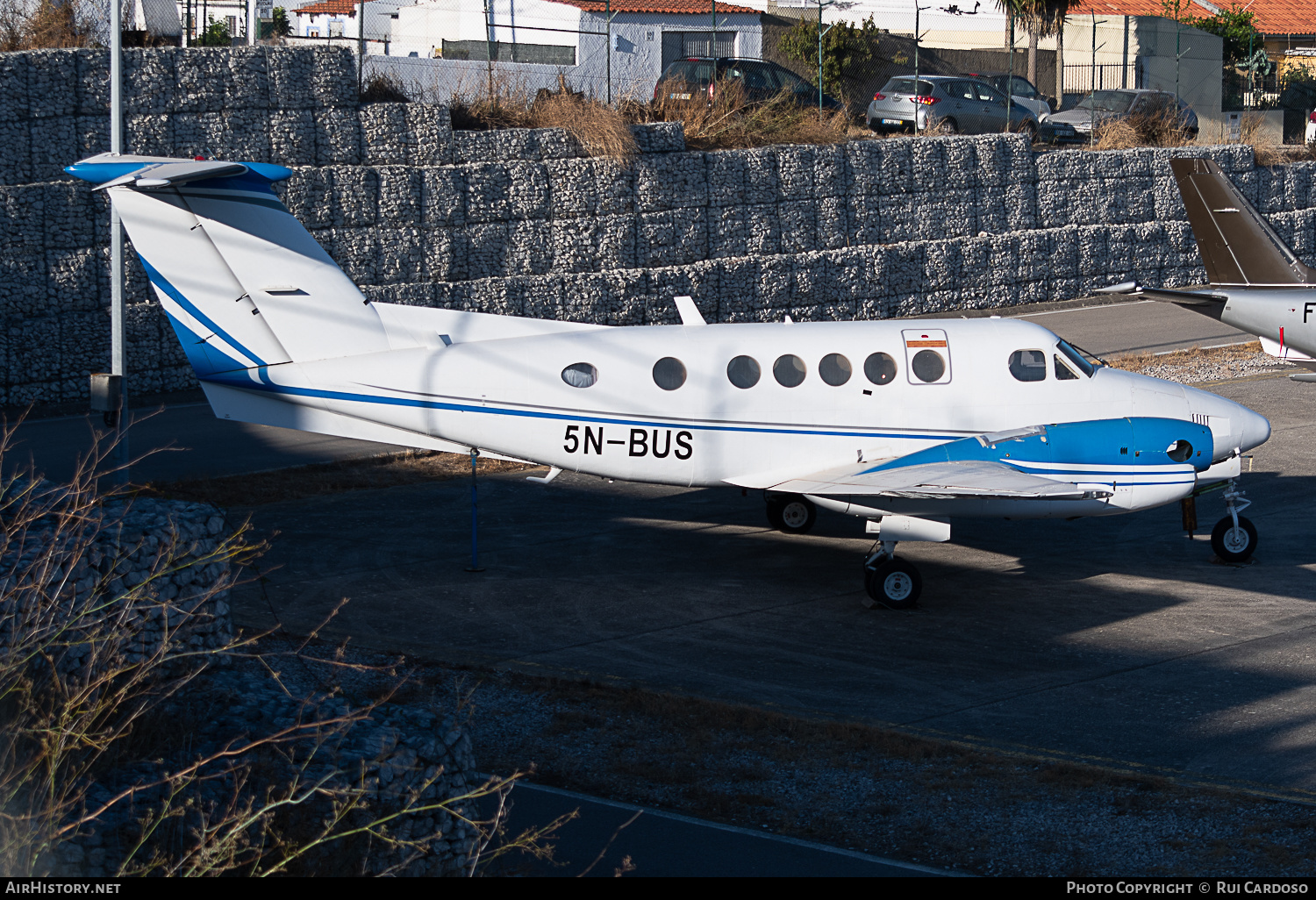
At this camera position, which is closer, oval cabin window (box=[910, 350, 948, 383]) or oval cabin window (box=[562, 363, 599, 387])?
oval cabin window (box=[562, 363, 599, 387])

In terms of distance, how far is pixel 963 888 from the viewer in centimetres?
702

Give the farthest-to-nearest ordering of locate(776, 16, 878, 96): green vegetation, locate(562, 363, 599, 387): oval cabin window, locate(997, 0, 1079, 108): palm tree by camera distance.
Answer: locate(997, 0, 1079, 108): palm tree
locate(776, 16, 878, 96): green vegetation
locate(562, 363, 599, 387): oval cabin window

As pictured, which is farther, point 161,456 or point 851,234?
point 851,234

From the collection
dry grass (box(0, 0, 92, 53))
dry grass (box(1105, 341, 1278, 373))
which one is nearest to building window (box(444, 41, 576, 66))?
dry grass (box(0, 0, 92, 53))

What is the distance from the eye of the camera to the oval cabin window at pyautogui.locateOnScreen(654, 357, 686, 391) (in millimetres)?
13273

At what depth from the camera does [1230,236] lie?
2108 centimetres

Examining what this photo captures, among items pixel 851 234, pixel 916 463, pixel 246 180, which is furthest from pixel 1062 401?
pixel 851 234

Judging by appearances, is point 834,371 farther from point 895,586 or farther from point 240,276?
point 240,276

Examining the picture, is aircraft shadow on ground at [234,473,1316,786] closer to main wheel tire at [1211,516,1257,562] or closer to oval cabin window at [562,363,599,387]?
main wheel tire at [1211,516,1257,562]

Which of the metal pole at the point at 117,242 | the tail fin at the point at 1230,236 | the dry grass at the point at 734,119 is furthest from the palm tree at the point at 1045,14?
the metal pole at the point at 117,242

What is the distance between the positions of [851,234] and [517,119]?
7.55 metres

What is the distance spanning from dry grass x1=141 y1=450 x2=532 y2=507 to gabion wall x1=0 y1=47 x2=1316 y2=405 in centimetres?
526

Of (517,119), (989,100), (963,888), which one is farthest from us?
(989,100)

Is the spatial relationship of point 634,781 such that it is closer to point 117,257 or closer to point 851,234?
point 117,257
